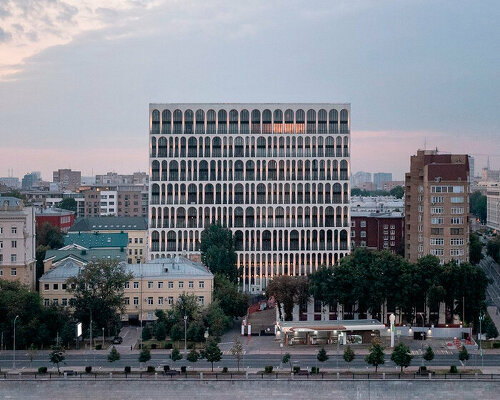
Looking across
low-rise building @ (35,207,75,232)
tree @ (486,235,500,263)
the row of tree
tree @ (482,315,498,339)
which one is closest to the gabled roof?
low-rise building @ (35,207,75,232)

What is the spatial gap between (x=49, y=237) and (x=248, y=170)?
40.8 m

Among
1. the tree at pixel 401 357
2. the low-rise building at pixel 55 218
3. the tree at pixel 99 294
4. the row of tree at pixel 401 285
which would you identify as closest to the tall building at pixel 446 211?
the row of tree at pixel 401 285

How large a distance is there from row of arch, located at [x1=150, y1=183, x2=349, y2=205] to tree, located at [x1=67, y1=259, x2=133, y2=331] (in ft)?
141

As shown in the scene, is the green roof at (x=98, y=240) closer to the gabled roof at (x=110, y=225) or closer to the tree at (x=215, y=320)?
the gabled roof at (x=110, y=225)

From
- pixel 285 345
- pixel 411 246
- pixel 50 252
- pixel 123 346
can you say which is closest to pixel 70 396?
pixel 123 346

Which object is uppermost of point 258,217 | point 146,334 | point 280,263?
point 258,217

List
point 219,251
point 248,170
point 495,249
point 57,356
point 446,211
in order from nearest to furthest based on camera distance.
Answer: point 57,356
point 446,211
point 219,251
point 248,170
point 495,249

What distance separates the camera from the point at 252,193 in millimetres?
127562

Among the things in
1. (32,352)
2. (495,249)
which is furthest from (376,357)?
(495,249)

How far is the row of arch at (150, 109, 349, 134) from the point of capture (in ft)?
418

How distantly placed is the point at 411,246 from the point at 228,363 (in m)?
46.4

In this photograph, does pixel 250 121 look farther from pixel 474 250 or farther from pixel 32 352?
pixel 32 352

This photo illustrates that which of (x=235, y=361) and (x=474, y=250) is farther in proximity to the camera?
(x=474, y=250)

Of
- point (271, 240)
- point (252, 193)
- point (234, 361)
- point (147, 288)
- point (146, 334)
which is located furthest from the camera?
point (252, 193)
